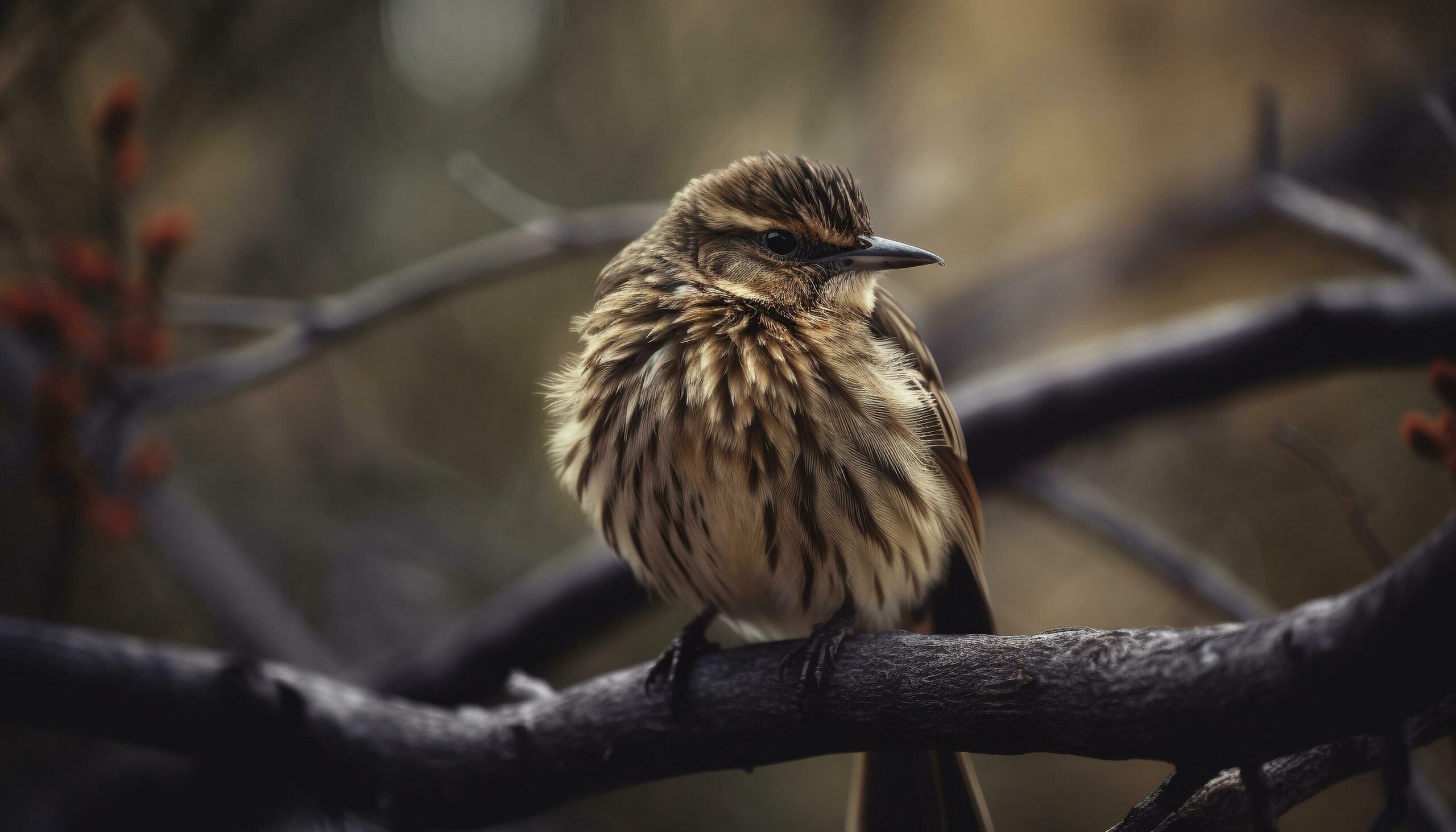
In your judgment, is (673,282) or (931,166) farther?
(931,166)

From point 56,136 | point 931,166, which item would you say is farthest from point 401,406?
point 931,166

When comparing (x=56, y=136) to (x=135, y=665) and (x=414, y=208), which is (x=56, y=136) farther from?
(x=135, y=665)

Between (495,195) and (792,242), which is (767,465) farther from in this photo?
(495,195)

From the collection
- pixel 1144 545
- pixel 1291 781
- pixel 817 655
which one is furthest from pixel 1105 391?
pixel 1291 781

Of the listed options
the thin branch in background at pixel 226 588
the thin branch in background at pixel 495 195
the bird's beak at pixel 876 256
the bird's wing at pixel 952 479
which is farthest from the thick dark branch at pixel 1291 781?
the thin branch in background at pixel 226 588

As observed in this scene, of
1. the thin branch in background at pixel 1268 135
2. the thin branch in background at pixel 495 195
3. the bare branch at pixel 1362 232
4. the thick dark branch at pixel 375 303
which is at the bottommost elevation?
the bare branch at pixel 1362 232

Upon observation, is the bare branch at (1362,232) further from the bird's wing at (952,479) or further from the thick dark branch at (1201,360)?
the bird's wing at (952,479)
